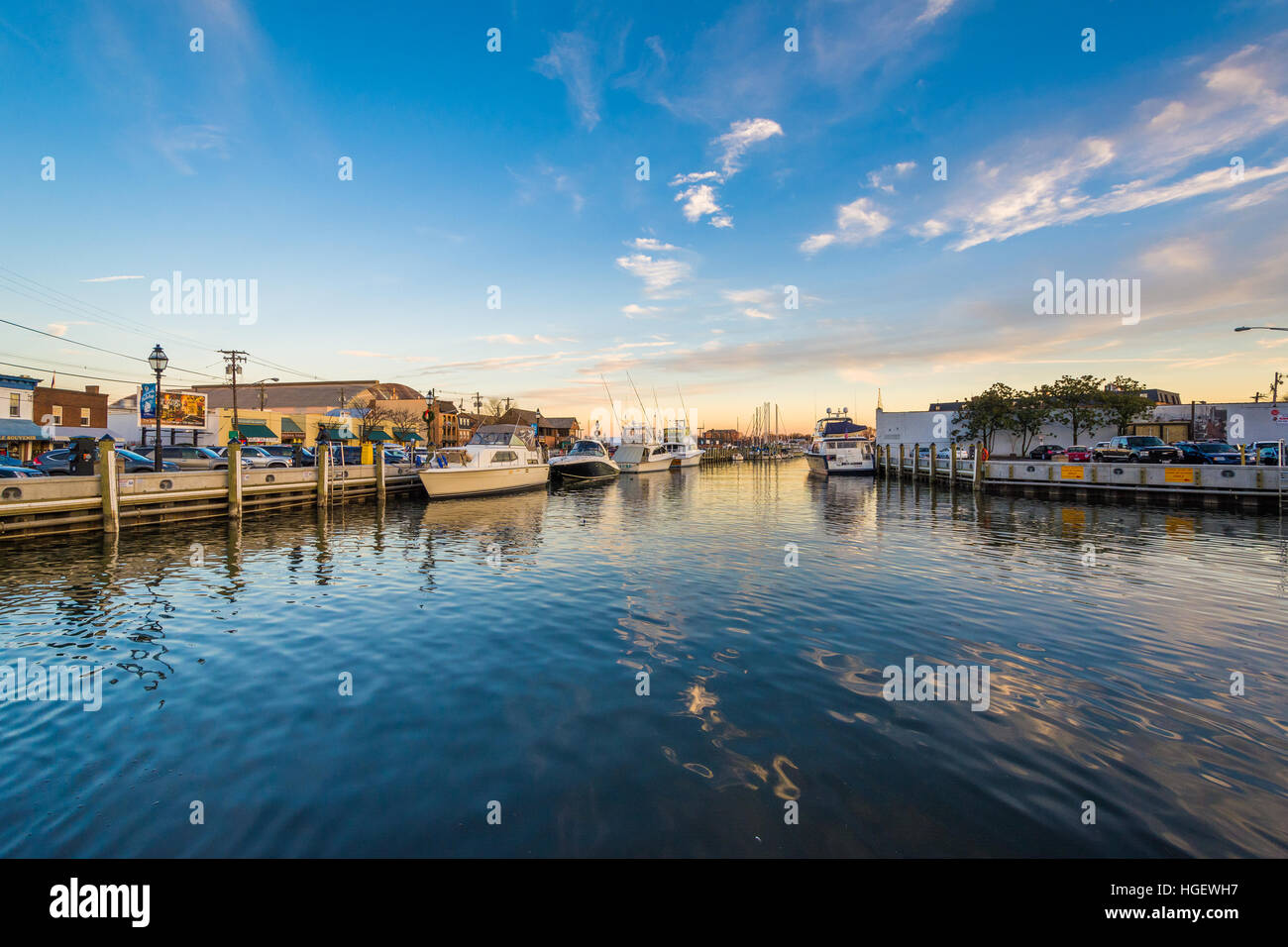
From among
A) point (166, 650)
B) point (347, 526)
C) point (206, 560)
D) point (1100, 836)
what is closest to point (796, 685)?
point (1100, 836)

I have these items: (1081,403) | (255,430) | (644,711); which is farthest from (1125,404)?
(255,430)

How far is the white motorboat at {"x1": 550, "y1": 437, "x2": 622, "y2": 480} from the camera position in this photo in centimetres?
4462

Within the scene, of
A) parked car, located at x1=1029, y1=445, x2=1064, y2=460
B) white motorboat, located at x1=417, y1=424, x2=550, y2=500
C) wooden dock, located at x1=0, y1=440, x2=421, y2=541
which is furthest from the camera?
parked car, located at x1=1029, y1=445, x2=1064, y2=460

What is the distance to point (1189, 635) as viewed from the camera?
27.1 ft

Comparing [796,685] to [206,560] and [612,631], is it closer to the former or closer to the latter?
[612,631]

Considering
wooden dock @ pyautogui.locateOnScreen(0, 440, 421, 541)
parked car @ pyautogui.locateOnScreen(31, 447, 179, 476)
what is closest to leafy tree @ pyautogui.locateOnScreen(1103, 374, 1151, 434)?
wooden dock @ pyautogui.locateOnScreen(0, 440, 421, 541)

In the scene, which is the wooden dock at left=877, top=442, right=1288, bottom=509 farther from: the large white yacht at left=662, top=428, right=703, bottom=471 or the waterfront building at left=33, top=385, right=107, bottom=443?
the waterfront building at left=33, top=385, right=107, bottom=443

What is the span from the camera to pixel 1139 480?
28516mm

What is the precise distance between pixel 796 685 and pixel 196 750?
6.12 meters

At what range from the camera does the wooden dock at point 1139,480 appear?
24.6m

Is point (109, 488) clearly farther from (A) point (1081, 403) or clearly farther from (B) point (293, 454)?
(A) point (1081, 403)

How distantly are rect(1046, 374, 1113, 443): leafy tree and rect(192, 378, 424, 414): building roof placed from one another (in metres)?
96.3

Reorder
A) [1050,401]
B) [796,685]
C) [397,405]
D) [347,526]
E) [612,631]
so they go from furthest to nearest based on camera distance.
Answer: [397,405] → [1050,401] → [347,526] → [612,631] → [796,685]

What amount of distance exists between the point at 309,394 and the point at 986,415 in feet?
358
